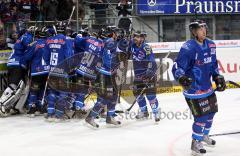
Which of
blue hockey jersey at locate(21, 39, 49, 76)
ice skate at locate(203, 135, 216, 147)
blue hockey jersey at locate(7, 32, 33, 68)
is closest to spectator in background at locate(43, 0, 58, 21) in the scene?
blue hockey jersey at locate(7, 32, 33, 68)

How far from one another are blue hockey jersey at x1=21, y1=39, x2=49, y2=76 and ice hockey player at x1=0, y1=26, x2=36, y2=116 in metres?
0.14

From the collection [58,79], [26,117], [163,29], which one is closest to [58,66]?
[58,79]

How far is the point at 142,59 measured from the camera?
8617 mm

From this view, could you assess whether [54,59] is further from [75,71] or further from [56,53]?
[75,71]

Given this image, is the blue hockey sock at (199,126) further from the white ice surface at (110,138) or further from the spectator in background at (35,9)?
the spectator in background at (35,9)

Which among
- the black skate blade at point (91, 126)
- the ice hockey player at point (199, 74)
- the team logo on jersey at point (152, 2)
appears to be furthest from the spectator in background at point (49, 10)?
the ice hockey player at point (199, 74)

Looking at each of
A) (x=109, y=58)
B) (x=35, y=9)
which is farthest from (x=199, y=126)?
(x=35, y=9)

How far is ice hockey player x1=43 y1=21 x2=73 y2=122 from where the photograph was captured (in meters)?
8.87

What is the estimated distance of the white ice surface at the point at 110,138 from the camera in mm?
6469

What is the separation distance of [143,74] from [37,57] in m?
2.01

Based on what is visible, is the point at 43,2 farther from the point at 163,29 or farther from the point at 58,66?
the point at 58,66

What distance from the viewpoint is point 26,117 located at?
30.9 feet

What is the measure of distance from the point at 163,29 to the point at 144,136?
21.6 ft

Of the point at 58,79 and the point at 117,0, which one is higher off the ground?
the point at 117,0
